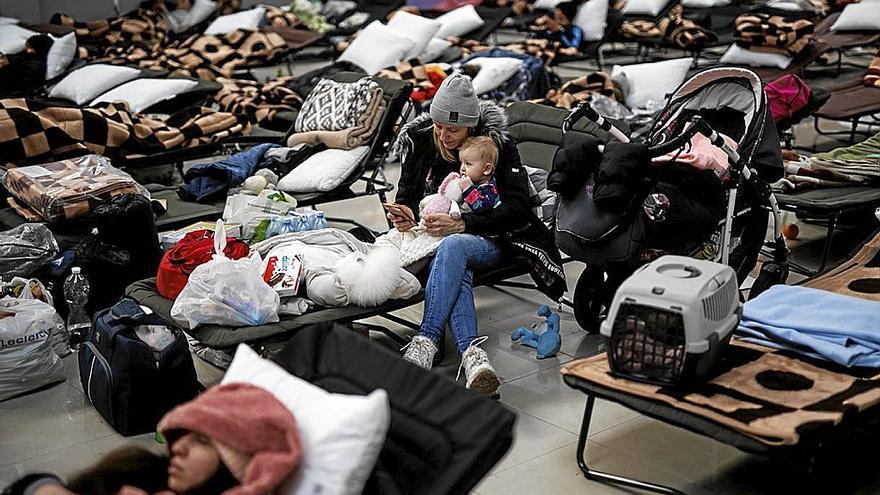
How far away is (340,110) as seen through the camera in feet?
17.7

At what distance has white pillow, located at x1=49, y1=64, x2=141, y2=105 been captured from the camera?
7.06 meters

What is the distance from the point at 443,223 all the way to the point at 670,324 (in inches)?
45.2

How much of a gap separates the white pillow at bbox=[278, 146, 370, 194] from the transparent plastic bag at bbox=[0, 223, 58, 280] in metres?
1.15

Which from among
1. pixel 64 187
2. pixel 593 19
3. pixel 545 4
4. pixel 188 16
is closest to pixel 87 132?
pixel 64 187

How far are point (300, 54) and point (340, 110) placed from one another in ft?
20.2

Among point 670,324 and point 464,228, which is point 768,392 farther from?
point 464,228

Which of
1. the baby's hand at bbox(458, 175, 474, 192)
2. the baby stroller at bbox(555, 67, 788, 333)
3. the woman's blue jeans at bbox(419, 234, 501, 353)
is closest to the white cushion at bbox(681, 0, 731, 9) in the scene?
the baby stroller at bbox(555, 67, 788, 333)

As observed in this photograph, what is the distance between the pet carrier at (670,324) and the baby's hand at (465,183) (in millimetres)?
1006

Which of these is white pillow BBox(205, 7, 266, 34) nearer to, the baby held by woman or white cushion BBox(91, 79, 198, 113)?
white cushion BBox(91, 79, 198, 113)

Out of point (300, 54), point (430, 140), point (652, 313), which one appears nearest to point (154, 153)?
point (430, 140)

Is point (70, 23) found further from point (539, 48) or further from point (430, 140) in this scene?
point (430, 140)

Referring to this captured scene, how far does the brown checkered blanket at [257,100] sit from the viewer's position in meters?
6.50

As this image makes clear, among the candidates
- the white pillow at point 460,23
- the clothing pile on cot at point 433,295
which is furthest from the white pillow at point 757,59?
the white pillow at point 460,23

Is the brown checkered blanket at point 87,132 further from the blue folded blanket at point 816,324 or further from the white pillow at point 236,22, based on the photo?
the white pillow at point 236,22
